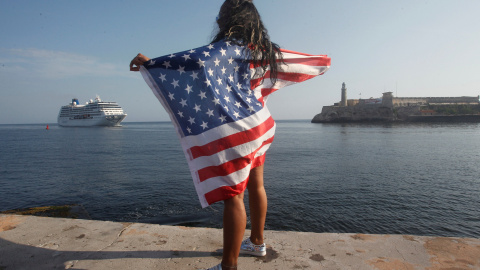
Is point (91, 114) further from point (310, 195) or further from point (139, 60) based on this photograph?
point (139, 60)

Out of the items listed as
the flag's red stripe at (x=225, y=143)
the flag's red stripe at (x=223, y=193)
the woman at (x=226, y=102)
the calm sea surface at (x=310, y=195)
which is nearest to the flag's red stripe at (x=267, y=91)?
the woman at (x=226, y=102)

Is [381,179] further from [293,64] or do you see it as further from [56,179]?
[56,179]

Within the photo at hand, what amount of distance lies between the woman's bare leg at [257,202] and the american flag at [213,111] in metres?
0.24

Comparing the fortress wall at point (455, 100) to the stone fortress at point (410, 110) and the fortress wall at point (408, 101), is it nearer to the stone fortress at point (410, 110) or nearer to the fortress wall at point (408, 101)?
the stone fortress at point (410, 110)

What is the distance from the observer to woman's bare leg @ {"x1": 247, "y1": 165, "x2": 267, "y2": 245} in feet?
6.35

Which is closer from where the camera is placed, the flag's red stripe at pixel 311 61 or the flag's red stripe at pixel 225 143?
the flag's red stripe at pixel 225 143

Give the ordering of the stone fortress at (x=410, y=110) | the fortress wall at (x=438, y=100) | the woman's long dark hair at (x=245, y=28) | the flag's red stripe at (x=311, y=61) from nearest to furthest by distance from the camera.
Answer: the woman's long dark hair at (x=245, y=28)
the flag's red stripe at (x=311, y=61)
the stone fortress at (x=410, y=110)
the fortress wall at (x=438, y=100)

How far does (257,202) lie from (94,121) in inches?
3389

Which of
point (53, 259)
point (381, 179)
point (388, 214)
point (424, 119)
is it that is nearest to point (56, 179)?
point (53, 259)

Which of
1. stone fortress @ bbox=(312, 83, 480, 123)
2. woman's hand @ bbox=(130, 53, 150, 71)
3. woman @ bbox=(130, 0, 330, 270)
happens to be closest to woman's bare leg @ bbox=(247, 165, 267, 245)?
woman @ bbox=(130, 0, 330, 270)

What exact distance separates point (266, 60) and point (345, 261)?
1519mm

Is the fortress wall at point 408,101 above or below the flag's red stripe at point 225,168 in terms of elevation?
above

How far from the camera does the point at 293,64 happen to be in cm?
210

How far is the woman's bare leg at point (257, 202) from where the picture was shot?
6.35 feet
